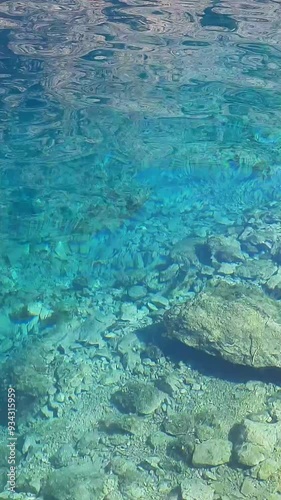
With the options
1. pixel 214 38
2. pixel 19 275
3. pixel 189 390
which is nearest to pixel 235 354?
pixel 189 390

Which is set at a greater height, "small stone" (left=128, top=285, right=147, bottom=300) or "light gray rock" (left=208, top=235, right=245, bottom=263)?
"light gray rock" (left=208, top=235, right=245, bottom=263)

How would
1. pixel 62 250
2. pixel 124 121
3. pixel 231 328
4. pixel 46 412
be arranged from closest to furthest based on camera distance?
pixel 231 328, pixel 46 412, pixel 62 250, pixel 124 121

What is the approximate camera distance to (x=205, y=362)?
5.89m

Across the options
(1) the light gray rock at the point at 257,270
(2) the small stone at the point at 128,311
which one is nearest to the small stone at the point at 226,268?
(1) the light gray rock at the point at 257,270

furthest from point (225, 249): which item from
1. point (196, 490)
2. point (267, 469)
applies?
point (196, 490)

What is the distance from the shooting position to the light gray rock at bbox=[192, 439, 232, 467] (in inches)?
180

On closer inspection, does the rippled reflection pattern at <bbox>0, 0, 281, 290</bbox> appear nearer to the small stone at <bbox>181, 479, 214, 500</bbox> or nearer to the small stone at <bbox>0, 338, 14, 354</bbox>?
the small stone at <bbox>0, 338, 14, 354</bbox>

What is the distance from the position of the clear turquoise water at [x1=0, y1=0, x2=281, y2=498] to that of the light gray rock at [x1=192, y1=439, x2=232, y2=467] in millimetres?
3339

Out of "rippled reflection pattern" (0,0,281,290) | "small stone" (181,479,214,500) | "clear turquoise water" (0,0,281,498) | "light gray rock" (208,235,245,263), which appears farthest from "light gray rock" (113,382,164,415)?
"rippled reflection pattern" (0,0,281,290)

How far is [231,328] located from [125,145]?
527 cm

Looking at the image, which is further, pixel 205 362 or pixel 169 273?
pixel 169 273

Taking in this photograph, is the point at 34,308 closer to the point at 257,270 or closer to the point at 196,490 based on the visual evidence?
the point at 257,270

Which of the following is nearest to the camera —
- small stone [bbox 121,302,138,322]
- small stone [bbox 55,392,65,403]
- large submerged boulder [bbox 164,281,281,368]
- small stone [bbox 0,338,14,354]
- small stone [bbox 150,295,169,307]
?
large submerged boulder [bbox 164,281,281,368]

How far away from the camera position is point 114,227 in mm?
9000
